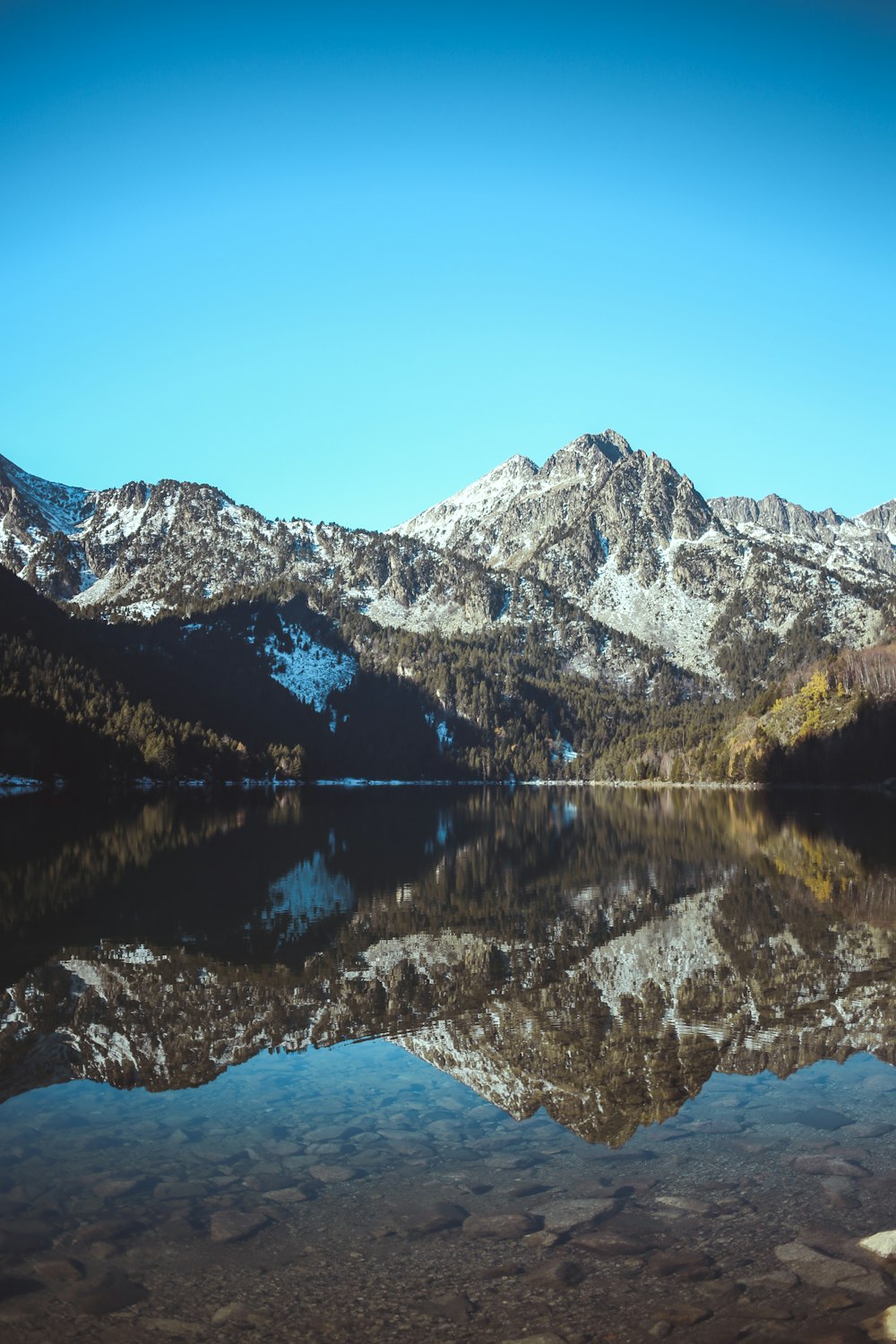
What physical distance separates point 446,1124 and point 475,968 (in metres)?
12.3

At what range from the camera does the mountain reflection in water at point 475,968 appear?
1908 cm

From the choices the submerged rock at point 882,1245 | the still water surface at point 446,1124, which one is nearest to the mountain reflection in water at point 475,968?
the still water surface at point 446,1124

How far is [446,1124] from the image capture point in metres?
16.2

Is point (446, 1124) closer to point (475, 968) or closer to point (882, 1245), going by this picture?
point (882, 1245)

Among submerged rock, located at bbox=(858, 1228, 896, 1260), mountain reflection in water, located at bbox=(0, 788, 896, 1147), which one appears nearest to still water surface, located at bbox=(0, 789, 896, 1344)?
mountain reflection in water, located at bbox=(0, 788, 896, 1147)

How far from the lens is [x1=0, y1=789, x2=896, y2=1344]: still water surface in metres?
10.5

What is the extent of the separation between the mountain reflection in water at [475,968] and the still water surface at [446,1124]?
134mm

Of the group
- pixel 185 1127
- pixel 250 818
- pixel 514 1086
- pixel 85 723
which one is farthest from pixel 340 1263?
pixel 85 723

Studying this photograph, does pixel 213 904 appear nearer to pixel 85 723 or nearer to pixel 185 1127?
pixel 185 1127

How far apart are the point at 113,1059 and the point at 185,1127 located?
4.32 meters

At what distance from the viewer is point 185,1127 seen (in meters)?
15.9

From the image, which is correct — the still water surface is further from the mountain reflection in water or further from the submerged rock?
the submerged rock

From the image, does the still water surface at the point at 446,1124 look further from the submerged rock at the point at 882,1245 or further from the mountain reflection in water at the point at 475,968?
the submerged rock at the point at 882,1245

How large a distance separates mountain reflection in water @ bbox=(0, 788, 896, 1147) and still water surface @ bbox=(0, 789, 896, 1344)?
13 centimetres
